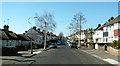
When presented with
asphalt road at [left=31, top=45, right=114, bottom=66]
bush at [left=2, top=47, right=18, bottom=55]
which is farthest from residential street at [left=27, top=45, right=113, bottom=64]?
bush at [left=2, top=47, right=18, bottom=55]

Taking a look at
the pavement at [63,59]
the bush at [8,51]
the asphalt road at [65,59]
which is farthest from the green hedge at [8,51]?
the asphalt road at [65,59]

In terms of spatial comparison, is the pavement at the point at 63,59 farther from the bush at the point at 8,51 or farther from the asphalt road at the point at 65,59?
the bush at the point at 8,51

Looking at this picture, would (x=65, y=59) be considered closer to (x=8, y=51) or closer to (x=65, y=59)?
(x=65, y=59)

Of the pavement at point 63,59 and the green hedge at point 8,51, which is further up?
the green hedge at point 8,51

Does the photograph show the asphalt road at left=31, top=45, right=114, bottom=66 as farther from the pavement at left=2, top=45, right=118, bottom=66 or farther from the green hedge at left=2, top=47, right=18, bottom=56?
the green hedge at left=2, top=47, right=18, bottom=56

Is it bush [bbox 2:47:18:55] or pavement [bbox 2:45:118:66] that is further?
bush [bbox 2:47:18:55]

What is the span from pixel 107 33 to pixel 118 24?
11.0 metres

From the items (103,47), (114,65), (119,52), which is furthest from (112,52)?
(114,65)

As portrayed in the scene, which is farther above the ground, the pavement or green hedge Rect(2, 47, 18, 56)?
green hedge Rect(2, 47, 18, 56)

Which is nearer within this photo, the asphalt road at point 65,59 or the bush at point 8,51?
the asphalt road at point 65,59

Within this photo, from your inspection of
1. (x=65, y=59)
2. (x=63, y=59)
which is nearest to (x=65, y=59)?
(x=65, y=59)

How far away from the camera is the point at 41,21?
50.2 metres

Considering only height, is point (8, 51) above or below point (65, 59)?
above

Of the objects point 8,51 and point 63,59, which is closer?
point 63,59
